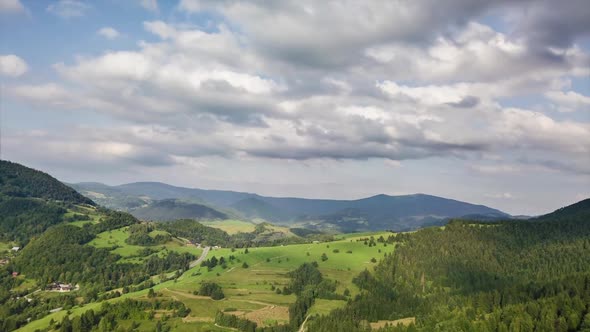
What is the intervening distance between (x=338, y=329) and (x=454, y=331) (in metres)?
44.9

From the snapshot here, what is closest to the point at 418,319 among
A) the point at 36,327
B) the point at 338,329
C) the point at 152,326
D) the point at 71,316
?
the point at 338,329

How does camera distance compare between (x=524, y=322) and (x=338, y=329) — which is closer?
(x=524, y=322)

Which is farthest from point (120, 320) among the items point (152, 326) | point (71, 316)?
point (71, 316)

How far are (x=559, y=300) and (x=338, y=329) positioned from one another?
87860 mm

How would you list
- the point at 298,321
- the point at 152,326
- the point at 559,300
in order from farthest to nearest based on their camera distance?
1. the point at 298,321
2. the point at 152,326
3. the point at 559,300

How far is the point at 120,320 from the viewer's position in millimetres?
186125

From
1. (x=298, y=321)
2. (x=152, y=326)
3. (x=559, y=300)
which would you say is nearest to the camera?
(x=559, y=300)

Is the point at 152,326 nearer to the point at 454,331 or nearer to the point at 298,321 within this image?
the point at 298,321

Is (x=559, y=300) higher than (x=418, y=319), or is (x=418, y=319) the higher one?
(x=559, y=300)

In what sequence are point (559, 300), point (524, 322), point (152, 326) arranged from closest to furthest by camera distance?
A: point (524, 322) → point (559, 300) → point (152, 326)

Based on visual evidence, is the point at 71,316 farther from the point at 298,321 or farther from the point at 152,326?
the point at 298,321

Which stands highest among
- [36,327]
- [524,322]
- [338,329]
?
[524,322]

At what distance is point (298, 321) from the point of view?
191 meters

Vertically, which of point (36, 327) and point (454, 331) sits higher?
point (454, 331)
